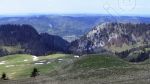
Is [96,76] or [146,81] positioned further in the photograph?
[96,76]

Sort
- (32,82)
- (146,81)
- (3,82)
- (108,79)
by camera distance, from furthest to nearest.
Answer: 1. (3,82)
2. (32,82)
3. (108,79)
4. (146,81)

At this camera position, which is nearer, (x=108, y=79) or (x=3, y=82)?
(x=108, y=79)

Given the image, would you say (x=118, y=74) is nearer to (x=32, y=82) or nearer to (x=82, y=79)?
(x=82, y=79)

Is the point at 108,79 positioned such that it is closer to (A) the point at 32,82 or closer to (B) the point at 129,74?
(B) the point at 129,74

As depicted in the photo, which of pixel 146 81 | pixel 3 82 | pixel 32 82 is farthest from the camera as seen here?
pixel 3 82

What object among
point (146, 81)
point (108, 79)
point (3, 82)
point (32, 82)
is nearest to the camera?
point (146, 81)

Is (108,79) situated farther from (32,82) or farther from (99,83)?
(32,82)

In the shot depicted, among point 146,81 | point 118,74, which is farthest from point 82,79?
point 146,81

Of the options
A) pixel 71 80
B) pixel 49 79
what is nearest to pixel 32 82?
pixel 49 79
